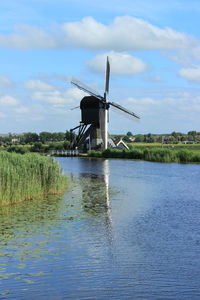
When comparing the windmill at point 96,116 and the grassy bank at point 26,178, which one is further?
the windmill at point 96,116

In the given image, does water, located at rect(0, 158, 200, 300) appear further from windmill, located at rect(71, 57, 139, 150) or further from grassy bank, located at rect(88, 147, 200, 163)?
windmill, located at rect(71, 57, 139, 150)

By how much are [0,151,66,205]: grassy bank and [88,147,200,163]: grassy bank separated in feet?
101

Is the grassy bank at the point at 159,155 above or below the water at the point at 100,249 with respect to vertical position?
above

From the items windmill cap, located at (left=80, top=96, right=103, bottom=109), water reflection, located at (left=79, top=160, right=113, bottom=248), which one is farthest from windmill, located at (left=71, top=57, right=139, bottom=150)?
water reflection, located at (left=79, top=160, right=113, bottom=248)

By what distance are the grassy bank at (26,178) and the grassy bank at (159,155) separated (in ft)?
101

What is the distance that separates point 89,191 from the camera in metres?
23.8

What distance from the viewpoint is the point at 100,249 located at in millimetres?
10984

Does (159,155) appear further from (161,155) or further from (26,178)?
(26,178)

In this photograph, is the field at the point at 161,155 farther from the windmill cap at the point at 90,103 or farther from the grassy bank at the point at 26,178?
the grassy bank at the point at 26,178

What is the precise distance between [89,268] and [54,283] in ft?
3.76

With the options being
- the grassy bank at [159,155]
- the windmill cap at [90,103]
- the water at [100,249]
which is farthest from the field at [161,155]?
the water at [100,249]

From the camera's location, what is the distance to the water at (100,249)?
823 centimetres

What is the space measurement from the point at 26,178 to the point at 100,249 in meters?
8.12

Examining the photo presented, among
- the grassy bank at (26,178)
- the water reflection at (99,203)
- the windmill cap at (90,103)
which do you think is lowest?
the water reflection at (99,203)
